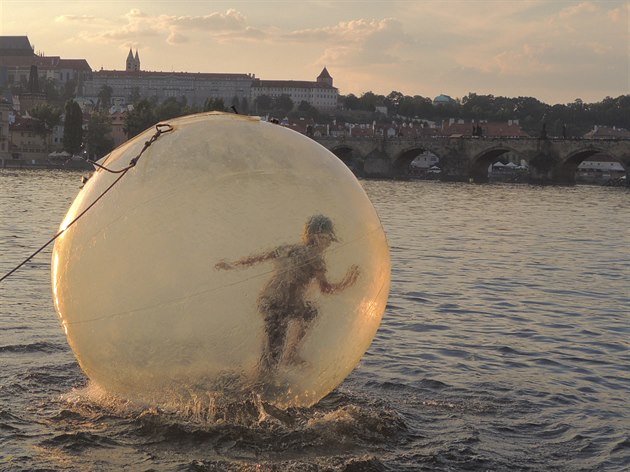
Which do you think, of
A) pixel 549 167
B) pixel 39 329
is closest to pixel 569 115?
pixel 549 167

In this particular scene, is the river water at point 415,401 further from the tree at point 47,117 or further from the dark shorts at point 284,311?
the tree at point 47,117

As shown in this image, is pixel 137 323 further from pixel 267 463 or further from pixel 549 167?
pixel 549 167

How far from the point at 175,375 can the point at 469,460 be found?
2.24 meters

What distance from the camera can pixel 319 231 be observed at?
6.38 m

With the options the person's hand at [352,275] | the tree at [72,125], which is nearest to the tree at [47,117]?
the tree at [72,125]

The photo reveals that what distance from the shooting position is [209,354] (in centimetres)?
619

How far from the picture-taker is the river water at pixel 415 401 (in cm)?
675

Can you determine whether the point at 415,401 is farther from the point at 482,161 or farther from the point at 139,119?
the point at 482,161

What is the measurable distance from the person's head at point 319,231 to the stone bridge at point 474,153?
82.8 metres

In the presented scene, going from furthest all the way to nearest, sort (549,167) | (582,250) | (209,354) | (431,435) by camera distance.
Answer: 1. (549,167)
2. (582,250)
3. (431,435)
4. (209,354)

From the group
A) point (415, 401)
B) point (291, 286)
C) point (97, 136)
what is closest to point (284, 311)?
point (291, 286)

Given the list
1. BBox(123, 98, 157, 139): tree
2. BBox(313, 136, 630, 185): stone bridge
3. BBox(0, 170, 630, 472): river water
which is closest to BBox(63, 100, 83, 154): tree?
BBox(123, 98, 157, 139): tree

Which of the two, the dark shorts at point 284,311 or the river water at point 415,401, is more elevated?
the dark shorts at point 284,311

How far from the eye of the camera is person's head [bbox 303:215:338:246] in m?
6.33
